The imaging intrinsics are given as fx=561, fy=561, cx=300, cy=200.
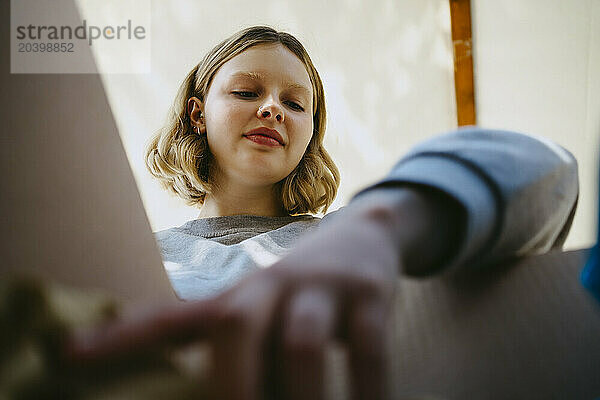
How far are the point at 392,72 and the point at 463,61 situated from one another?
0.27 metres

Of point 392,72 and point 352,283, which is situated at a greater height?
point 392,72

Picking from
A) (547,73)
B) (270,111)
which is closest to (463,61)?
(547,73)

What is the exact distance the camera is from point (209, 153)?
1.20 m

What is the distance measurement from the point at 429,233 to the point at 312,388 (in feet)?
0.49

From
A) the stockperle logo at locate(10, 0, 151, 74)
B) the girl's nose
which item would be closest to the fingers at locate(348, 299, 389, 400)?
the stockperle logo at locate(10, 0, 151, 74)

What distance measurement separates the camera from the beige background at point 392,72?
5.57ft

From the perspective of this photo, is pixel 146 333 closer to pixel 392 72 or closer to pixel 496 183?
pixel 496 183

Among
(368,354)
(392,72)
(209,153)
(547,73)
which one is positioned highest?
(392,72)

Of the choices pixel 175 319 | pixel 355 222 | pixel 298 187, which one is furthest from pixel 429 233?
pixel 298 187

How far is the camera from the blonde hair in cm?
117

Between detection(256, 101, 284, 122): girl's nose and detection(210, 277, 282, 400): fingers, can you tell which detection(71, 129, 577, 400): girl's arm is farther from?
detection(256, 101, 284, 122): girl's nose

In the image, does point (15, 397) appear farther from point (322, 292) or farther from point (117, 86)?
point (117, 86)

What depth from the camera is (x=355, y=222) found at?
28cm

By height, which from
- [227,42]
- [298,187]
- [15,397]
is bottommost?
[15,397]
